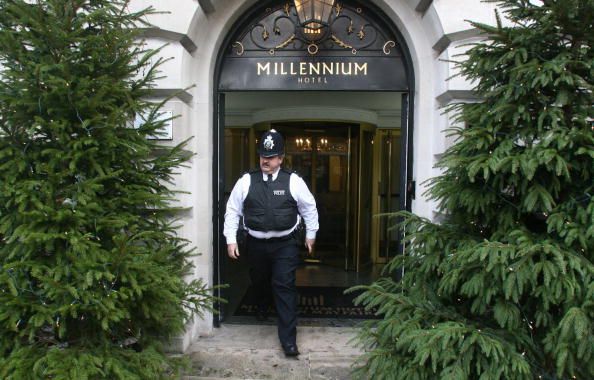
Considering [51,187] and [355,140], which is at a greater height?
[355,140]

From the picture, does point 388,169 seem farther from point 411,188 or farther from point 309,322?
point 309,322

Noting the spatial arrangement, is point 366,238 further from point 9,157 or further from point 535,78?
point 9,157

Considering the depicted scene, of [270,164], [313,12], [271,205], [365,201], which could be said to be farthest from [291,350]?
[365,201]

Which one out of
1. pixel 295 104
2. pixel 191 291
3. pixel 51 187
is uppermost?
pixel 295 104

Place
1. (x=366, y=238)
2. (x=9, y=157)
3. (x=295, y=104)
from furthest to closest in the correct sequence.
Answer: (x=366, y=238) < (x=295, y=104) < (x=9, y=157)

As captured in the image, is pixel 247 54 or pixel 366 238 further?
pixel 366 238

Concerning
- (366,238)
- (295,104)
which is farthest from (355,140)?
(366,238)

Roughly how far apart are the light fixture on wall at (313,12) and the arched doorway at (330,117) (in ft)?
0.33

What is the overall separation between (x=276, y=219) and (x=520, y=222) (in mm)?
1815

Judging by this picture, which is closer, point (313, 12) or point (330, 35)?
point (313, 12)

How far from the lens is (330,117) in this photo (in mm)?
6016

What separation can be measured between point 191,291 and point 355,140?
4363mm

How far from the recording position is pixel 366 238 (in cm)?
673

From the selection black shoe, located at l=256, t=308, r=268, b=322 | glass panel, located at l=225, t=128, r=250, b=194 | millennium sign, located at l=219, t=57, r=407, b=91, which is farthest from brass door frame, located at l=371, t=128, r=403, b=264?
black shoe, located at l=256, t=308, r=268, b=322
